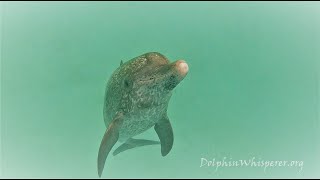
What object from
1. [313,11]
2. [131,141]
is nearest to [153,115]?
[131,141]

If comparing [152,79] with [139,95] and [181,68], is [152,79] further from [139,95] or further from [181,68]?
[181,68]

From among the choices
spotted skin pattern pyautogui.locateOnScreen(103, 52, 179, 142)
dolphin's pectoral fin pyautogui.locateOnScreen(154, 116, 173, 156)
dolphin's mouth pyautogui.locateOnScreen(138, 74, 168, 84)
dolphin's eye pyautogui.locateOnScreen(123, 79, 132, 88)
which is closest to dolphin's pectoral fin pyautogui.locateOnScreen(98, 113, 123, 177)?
spotted skin pattern pyautogui.locateOnScreen(103, 52, 179, 142)

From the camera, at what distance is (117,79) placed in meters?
8.91

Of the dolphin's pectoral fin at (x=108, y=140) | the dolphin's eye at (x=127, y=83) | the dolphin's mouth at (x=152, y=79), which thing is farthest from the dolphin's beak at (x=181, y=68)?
the dolphin's pectoral fin at (x=108, y=140)

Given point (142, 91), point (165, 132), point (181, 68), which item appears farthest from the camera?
point (165, 132)

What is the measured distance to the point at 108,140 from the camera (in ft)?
26.9

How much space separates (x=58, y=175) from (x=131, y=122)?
4.27m

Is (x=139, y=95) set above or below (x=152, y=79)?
below

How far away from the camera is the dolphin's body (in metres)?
7.46

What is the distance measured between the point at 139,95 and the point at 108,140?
1220 millimetres

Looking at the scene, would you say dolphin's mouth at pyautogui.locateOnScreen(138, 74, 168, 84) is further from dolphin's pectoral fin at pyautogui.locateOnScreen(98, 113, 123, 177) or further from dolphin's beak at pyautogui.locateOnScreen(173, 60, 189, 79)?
dolphin's pectoral fin at pyautogui.locateOnScreen(98, 113, 123, 177)

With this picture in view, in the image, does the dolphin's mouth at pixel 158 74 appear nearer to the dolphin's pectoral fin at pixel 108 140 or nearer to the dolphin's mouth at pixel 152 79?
the dolphin's mouth at pixel 152 79

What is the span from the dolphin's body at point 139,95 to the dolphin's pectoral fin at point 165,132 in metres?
0.03

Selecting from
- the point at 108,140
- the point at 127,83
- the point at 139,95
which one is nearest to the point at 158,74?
the point at 139,95
